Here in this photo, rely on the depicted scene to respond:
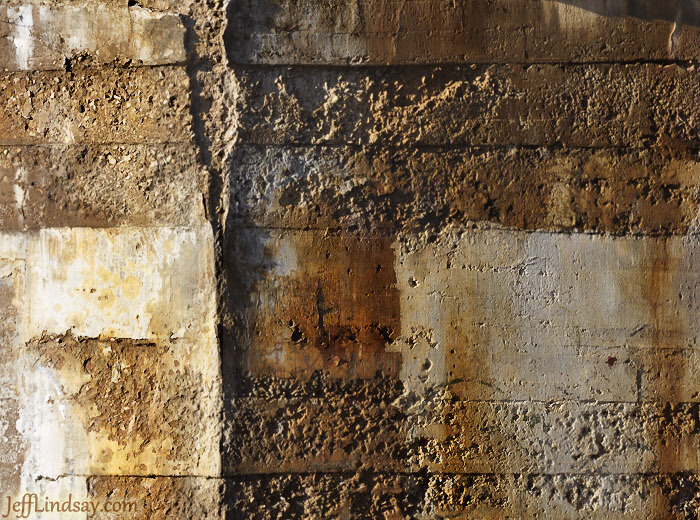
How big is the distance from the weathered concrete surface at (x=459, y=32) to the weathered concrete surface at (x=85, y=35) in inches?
13.8

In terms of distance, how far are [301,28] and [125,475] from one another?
7.91ft

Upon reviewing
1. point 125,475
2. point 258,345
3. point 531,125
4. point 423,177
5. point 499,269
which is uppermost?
point 531,125

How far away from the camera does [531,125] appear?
104 inches

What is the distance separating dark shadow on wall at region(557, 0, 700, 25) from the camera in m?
2.64

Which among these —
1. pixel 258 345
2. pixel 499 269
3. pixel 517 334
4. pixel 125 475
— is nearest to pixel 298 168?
pixel 258 345

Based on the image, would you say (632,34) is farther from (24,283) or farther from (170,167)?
(24,283)

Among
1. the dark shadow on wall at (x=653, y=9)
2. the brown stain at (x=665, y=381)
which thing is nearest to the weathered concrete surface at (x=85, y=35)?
the dark shadow on wall at (x=653, y=9)

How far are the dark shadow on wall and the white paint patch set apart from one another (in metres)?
2.69

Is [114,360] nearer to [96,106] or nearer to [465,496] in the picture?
[96,106]

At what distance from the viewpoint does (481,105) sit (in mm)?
2654

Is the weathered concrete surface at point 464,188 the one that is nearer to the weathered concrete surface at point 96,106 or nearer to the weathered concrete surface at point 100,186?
the weathered concrete surface at point 100,186

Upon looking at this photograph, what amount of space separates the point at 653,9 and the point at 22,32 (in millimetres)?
3197

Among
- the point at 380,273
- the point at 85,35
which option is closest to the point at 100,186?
the point at 85,35

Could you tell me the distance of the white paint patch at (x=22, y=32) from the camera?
269 cm
